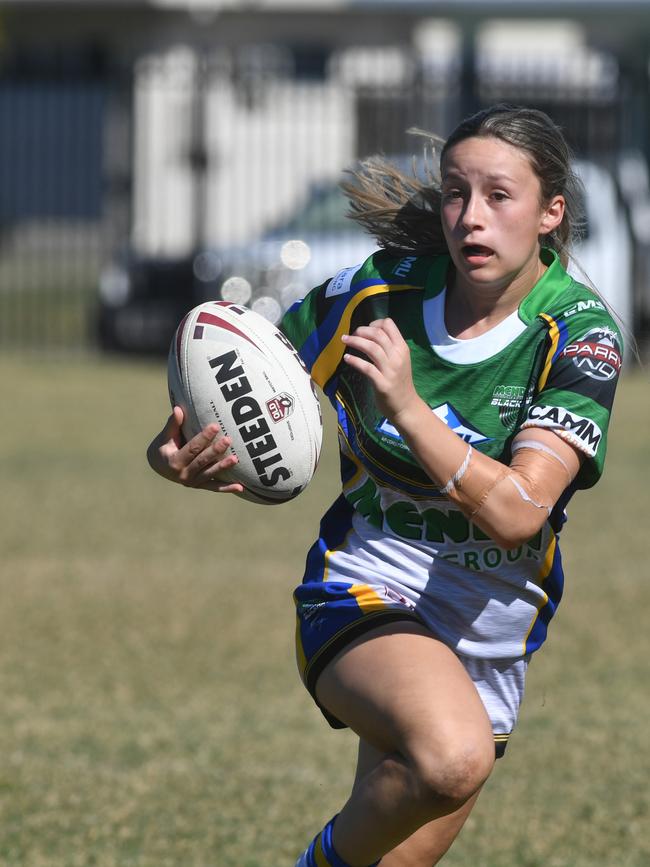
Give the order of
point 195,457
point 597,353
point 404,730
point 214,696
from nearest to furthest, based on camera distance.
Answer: point 404,730, point 597,353, point 195,457, point 214,696

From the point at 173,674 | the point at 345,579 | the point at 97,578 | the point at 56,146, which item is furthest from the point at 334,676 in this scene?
the point at 56,146

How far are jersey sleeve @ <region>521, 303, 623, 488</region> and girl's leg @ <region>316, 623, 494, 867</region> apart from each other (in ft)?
1.68

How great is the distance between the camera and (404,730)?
3119mm

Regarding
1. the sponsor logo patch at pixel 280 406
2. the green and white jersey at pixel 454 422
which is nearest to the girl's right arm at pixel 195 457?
the sponsor logo patch at pixel 280 406

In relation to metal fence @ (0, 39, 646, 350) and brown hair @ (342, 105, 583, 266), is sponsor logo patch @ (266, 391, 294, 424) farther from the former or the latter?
metal fence @ (0, 39, 646, 350)

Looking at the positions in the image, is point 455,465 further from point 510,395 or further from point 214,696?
Result: point 214,696

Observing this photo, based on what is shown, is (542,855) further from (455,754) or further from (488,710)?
(455,754)

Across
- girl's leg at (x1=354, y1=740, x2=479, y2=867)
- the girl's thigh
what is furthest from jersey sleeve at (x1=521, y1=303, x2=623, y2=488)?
girl's leg at (x1=354, y1=740, x2=479, y2=867)

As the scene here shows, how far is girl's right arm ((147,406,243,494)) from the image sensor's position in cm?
347

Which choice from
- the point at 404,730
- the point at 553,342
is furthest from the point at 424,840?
the point at 553,342

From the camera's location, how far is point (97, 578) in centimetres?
794

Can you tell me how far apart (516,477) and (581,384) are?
298 mm

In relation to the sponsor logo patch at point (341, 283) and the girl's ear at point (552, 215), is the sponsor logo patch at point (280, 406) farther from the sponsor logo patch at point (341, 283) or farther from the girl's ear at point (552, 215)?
the girl's ear at point (552, 215)

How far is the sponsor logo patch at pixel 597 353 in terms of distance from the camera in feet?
10.6
